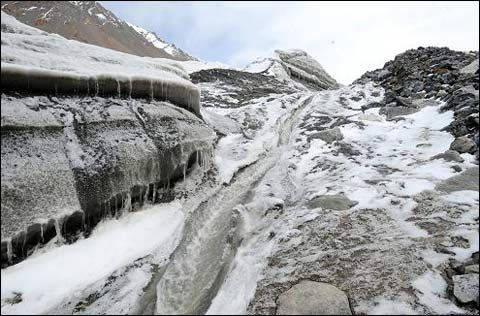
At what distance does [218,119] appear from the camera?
9.74m

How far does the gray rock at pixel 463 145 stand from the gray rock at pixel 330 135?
7.88ft

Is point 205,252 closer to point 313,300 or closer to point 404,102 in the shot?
point 313,300

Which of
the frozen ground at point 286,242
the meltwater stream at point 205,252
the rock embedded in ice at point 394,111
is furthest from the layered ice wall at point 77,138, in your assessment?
the rock embedded in ice at point 394,111

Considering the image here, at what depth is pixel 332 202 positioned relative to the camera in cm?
564

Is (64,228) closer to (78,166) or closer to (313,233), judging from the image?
(78,166)

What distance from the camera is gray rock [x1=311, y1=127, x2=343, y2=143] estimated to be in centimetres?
838

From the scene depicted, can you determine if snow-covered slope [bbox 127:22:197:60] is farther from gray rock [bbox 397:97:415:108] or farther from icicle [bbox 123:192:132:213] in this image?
icicle [bbox 123:192:132:213]

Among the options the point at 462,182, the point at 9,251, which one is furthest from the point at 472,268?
the point at 9,251

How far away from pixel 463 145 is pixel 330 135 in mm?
2842

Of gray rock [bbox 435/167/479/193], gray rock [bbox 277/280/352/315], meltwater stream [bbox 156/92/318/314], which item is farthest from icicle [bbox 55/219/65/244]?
gray rock [bbox 435/167/479/193]

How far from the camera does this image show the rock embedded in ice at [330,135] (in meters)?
8.38

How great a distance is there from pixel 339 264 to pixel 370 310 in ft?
2.52

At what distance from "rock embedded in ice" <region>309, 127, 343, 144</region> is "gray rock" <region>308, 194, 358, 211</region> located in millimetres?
2753

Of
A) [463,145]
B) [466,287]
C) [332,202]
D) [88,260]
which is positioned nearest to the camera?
[466,287]
